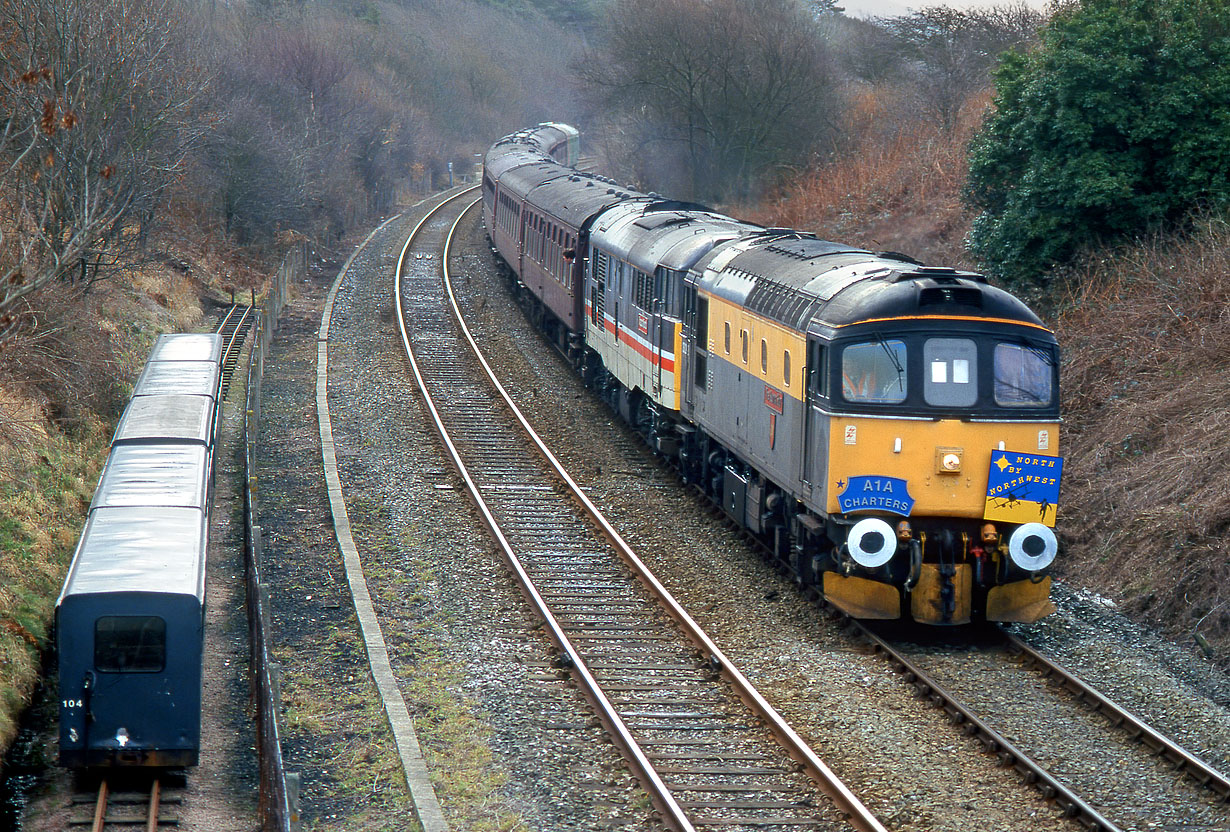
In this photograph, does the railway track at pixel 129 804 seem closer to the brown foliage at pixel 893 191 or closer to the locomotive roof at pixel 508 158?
the brown foliage at pixel 893 191

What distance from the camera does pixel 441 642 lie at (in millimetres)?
12453

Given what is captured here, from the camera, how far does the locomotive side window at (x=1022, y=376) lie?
469 inches

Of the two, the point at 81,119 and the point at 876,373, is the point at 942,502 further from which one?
the point at 81,119

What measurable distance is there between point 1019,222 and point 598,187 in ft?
34.0

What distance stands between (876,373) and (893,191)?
2269cm

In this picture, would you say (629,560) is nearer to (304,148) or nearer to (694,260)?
(694,260)

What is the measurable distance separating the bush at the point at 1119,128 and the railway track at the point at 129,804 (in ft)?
51.7

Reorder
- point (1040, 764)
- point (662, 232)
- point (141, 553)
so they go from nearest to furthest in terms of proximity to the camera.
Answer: point (1040, 764)
point (141, 553)
point (662, 232)

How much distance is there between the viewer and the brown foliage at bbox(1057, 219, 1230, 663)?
12805 mm

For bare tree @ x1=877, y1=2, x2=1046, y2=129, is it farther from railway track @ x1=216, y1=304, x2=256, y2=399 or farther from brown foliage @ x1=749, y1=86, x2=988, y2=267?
railway track @ x1=216, y1=304, x2=256, y2=399

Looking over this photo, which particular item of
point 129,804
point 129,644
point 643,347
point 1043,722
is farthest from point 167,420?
point 1043,722

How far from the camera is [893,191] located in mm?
33375

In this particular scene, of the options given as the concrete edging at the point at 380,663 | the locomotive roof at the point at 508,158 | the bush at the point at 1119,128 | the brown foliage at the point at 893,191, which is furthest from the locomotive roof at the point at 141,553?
the locomotive roof at the point at 508,158

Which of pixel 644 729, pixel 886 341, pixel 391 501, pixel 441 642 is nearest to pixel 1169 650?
pixel 886 341
